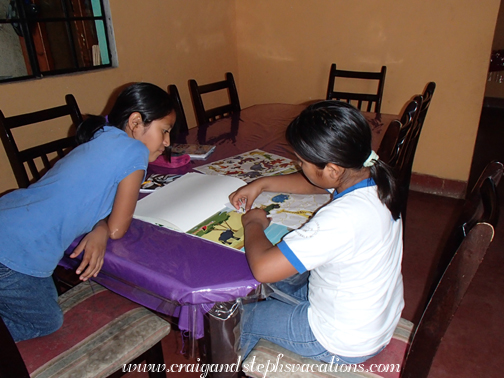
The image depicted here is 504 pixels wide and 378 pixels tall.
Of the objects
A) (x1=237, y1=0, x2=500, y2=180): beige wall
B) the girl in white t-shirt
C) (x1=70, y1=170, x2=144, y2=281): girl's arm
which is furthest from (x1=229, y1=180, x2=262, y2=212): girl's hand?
(x1=237, y1=0, x2=500, y2=180): beige wall

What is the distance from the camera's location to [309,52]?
2.96m

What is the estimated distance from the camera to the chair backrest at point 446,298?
2.18ft

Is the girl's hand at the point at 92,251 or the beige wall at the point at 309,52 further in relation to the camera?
the beige wall at the point at 309,52

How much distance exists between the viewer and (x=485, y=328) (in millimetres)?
1594

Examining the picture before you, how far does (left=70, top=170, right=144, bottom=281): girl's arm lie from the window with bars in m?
1.39

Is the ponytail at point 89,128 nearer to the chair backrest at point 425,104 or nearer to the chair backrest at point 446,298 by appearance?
the chair backrest at point 446,298

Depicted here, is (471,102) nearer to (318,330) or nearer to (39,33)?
(318,330)

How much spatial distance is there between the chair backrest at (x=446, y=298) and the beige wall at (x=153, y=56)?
79.8 inches

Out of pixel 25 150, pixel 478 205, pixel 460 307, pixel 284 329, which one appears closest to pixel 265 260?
pixel 284 329

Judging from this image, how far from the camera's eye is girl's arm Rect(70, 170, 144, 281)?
2.79 ft

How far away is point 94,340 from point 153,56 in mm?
2094

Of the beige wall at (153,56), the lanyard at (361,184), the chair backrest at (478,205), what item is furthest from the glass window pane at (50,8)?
the chair backrest at (478,205)

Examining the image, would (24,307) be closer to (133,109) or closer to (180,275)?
(180,275)

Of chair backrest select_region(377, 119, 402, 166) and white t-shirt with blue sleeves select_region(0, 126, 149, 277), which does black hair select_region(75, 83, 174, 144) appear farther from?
chair backrest select_region(377, 119, 402, 166)
